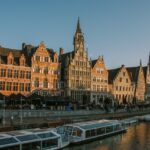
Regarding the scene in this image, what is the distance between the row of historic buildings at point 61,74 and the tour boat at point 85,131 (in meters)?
22.2

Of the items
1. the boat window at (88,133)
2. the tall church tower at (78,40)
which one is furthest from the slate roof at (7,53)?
the boat window at (88,133)

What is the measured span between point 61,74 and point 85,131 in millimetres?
33996

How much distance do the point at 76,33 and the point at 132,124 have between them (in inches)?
1004

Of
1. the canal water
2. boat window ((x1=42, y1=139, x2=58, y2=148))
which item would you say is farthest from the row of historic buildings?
boat window ((x1=42, y1=139, x2=58, y2=148))

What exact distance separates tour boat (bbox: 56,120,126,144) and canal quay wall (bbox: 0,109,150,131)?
16.5ft

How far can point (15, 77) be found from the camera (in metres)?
60.3

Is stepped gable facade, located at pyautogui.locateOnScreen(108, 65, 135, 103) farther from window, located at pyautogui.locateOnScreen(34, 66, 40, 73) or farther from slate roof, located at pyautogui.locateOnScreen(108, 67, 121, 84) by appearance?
window, located at pyautogui.locateOnScreen(34, 66, 40, 73)

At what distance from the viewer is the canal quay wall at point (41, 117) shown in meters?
39.5

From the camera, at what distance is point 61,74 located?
232 feet

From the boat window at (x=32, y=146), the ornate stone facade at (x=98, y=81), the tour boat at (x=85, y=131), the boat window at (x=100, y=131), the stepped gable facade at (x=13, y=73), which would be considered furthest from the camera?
the ornate stone facade at (x=98, y=81)

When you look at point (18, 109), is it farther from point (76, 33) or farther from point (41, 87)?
A: point (76, 33)

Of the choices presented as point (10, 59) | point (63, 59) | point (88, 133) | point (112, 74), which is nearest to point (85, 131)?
point (88, 133)

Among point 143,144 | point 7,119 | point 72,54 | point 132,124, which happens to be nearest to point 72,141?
point 143,144

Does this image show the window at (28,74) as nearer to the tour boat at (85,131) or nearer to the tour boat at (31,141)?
the tour boat at (85,131)
